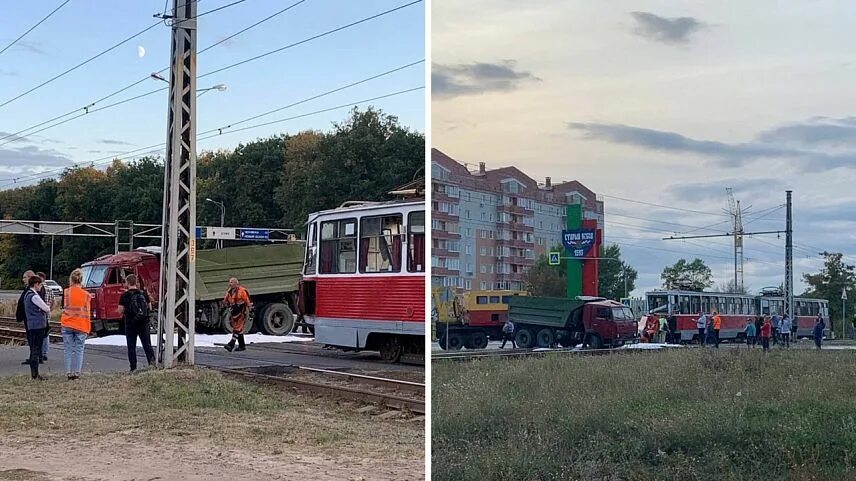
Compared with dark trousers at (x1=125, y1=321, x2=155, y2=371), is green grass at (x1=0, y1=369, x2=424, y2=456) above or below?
below

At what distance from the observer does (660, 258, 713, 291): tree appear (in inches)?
137

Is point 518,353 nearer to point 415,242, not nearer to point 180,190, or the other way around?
point 415,242

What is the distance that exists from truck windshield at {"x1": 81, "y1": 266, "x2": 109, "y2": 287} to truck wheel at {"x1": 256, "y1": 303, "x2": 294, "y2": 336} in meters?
4.28

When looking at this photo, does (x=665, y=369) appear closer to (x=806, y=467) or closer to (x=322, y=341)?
(x=806, y=467)

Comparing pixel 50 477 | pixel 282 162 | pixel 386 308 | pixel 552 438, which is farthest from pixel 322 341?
pixel 282 162

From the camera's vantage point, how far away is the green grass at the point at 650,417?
3104mm

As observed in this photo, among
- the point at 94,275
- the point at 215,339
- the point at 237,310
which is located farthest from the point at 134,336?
the point at 94,275

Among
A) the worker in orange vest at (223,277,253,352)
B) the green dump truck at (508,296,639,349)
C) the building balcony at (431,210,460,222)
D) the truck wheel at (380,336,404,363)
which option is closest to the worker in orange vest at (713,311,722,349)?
the green dump truck at (508,296,639,349)

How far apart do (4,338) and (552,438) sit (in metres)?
23.8

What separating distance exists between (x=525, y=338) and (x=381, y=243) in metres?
11.9

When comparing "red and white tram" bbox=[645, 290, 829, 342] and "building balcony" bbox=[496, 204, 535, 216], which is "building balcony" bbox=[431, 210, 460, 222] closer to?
"building balcony" bbox=[496, 204, 535, 216]

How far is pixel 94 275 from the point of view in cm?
2544

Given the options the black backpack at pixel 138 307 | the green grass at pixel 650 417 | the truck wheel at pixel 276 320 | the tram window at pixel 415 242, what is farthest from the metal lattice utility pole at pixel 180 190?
the truck wheel at pixel 276 320

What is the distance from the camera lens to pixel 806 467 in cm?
308
